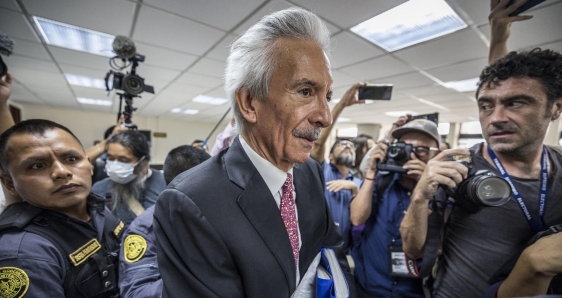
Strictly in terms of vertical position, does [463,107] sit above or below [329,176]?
above

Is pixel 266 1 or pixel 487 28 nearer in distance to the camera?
pixel 266 1

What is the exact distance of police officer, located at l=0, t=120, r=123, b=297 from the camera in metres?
0.71

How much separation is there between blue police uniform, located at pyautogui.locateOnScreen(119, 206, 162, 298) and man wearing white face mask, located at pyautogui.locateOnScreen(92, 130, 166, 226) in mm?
836

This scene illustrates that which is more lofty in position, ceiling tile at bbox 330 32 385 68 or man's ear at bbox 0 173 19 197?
ceiling tile at bbox 330 32 385 68

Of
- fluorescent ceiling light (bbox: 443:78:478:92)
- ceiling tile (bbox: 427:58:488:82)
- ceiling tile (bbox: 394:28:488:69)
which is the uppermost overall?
ceiling tile (bbox: 394:28:488:69)

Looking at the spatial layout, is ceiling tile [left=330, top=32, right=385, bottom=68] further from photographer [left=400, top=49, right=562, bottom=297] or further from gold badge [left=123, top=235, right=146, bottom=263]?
gold badge [left=123, top=235, right=146, bottom=263]

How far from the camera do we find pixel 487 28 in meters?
2.02

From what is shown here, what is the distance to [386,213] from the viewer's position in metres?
1.33

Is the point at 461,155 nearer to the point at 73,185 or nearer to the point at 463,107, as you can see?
the point at 73,185

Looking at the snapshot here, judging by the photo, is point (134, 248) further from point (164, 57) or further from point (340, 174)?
point (164, 57)

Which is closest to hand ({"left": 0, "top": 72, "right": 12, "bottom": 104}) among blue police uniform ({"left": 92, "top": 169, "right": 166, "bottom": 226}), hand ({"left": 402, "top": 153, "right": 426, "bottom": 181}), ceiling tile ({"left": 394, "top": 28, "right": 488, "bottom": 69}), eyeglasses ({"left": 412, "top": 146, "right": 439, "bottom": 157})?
blue police uniform ({"left": 92, "top": 169, "right": 166, "bottom": 226})

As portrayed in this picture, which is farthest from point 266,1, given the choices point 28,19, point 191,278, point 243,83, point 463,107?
point 463,107

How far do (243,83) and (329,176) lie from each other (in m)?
1.75

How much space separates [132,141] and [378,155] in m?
1.91
